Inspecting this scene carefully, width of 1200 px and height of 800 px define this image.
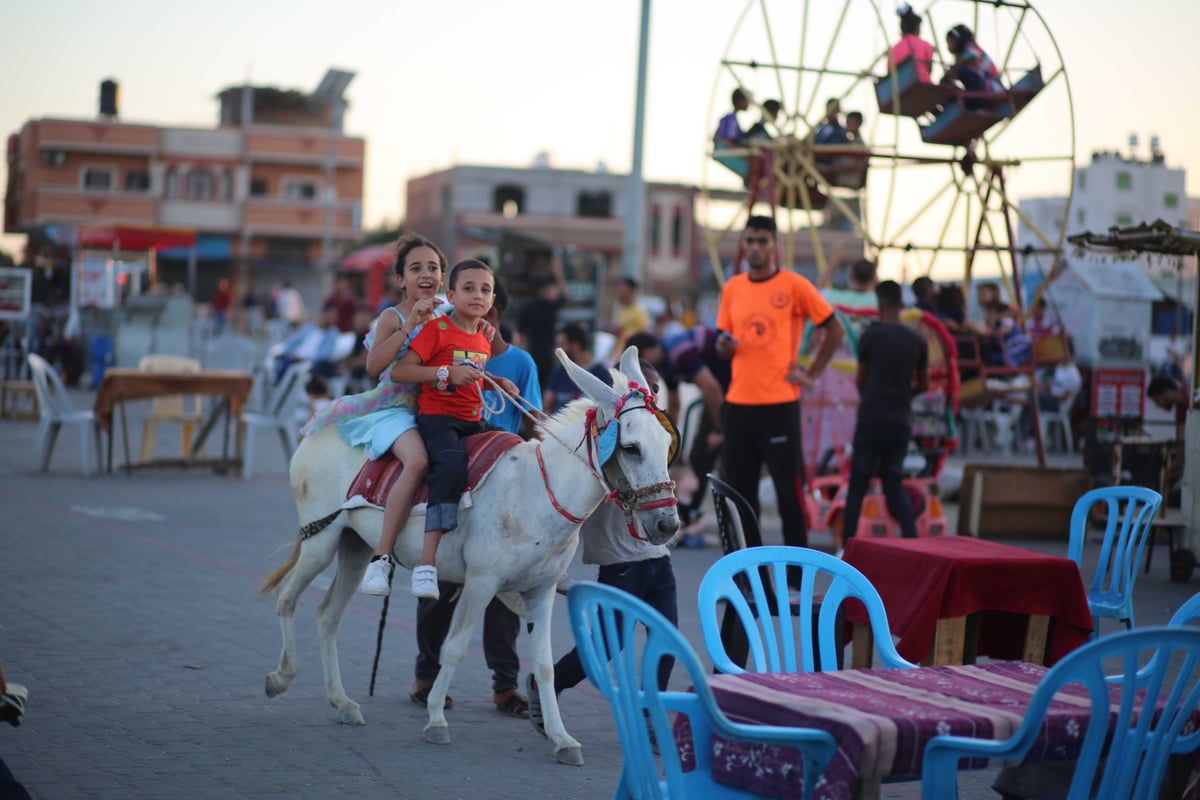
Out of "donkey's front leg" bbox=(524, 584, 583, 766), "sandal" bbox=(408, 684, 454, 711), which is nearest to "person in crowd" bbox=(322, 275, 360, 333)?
"sandal" bbox=(408, 684, 454, 711)

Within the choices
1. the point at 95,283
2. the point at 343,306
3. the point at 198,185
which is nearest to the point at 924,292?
the point at 343,306

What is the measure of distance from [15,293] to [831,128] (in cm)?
1827

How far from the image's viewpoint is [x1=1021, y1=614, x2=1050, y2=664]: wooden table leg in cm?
600

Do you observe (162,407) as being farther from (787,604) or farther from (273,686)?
(787,604)

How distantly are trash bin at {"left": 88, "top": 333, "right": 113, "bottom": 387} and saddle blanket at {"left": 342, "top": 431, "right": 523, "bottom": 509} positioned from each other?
24513mm

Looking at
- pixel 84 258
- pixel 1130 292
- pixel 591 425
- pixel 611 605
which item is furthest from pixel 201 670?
pixel 84 258

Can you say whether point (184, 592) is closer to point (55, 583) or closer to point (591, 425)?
point (55, 583)

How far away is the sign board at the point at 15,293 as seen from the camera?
84.6 ft

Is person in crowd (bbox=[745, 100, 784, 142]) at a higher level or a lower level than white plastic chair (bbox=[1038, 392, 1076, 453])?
higher

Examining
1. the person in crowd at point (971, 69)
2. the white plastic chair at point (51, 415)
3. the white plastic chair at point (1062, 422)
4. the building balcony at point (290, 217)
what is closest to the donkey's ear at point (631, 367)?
the person in crowd at point (971, 69)

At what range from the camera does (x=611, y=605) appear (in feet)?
11.6

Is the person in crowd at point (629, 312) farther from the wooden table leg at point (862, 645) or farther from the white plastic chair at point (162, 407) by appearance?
the wooden table leg at point (862, 645)

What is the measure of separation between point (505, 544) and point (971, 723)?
2700mm

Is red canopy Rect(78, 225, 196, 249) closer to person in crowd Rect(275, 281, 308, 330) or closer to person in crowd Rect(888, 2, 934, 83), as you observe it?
person in crowd Rect(275, 281, 308, 330)
